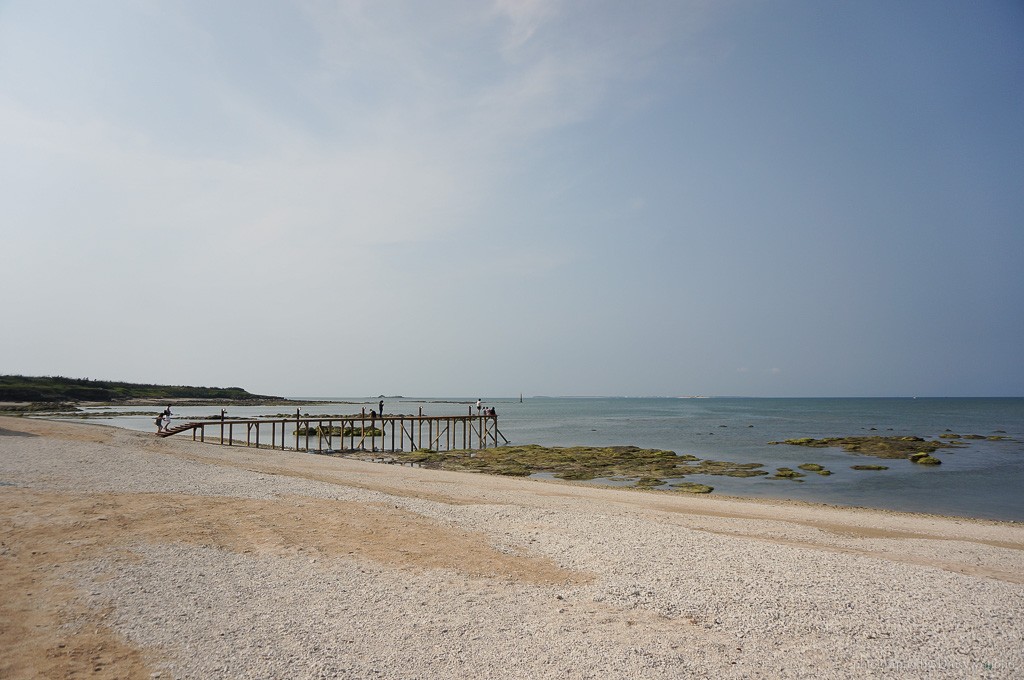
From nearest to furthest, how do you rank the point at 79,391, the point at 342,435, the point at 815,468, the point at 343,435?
the point at 815,468, the point at 342,435, the point at 343,435, the point at 79,391

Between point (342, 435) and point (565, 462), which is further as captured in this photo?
point (342, 435)

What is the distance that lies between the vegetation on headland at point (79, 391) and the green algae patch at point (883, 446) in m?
84.9

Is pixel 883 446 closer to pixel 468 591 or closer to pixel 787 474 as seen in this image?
pixel 787 474

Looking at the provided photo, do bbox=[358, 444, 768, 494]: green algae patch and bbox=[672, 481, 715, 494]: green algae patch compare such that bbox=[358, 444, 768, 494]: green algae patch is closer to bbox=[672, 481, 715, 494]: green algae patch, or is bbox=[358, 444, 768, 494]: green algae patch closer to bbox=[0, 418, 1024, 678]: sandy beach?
bbox=[672, 481, 715, 494]: green algae patch

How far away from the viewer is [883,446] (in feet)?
137

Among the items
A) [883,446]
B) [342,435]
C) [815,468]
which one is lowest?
[883,446]

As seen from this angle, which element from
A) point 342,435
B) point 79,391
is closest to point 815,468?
point 342,435

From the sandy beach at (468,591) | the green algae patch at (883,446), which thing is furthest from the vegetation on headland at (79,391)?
the green algae patch at (883,446)

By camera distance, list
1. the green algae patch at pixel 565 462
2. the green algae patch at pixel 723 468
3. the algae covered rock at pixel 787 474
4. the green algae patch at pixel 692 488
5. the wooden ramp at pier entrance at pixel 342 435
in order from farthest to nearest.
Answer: the wooden ramp at pier entrance at pixel 342 435 < the green algae patch at pixel 723 468 < the green algae patch at pixel 565 462 < the algae covered rock at pixel 787 474 < the green algae patch at pixel 692 488

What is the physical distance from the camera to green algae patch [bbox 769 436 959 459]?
38469mm

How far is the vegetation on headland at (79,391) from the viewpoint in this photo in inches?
2881

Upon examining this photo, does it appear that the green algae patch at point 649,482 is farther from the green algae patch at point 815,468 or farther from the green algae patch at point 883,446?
the green algae patch at point 883,446

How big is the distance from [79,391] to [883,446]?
10296cm

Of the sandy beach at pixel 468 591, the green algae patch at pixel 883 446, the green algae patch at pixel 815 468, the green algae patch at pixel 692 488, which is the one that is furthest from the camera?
the green algae patch at pixel 883 446
